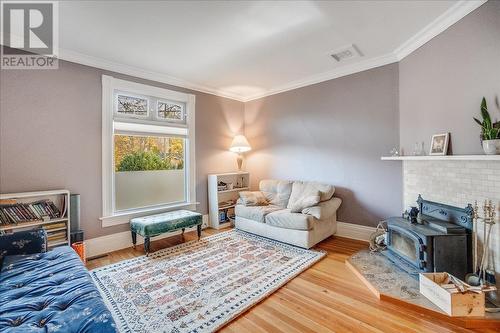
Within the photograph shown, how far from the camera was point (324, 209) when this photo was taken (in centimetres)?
332

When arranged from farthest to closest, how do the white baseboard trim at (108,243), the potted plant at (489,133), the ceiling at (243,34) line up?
the white baseboard trim at (108,243)
the ceiling at (243,34)
the potted plant at (489,133)

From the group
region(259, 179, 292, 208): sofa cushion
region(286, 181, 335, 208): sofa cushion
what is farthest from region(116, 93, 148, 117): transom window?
region(286, 181, 335, 208): sofa cushion

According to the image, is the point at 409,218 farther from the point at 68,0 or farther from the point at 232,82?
the point at 68,0

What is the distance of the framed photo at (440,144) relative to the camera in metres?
2.48

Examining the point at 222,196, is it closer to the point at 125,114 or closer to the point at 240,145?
the point at 240,145

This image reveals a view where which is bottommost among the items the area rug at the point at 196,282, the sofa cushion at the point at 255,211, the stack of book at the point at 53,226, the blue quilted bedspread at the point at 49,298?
the area rug at the point at 196,282

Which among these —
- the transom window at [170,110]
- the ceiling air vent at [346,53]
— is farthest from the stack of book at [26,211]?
the ceiling air vent at [346,53]

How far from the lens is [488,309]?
180cm

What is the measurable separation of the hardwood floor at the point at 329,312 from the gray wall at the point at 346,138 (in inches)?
53.6

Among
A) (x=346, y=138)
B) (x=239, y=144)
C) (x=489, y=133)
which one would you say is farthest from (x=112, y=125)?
(x=489, y=133)

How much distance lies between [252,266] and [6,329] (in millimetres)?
2027

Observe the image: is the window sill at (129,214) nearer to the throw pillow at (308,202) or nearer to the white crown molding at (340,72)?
the throw pillow at (308,202)

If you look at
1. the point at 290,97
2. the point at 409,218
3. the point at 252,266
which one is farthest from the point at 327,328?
the point at 290,97

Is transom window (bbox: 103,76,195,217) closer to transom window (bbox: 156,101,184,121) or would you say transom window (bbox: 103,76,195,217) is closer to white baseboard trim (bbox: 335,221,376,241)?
transom window (bbox: 156,101,184,121)
